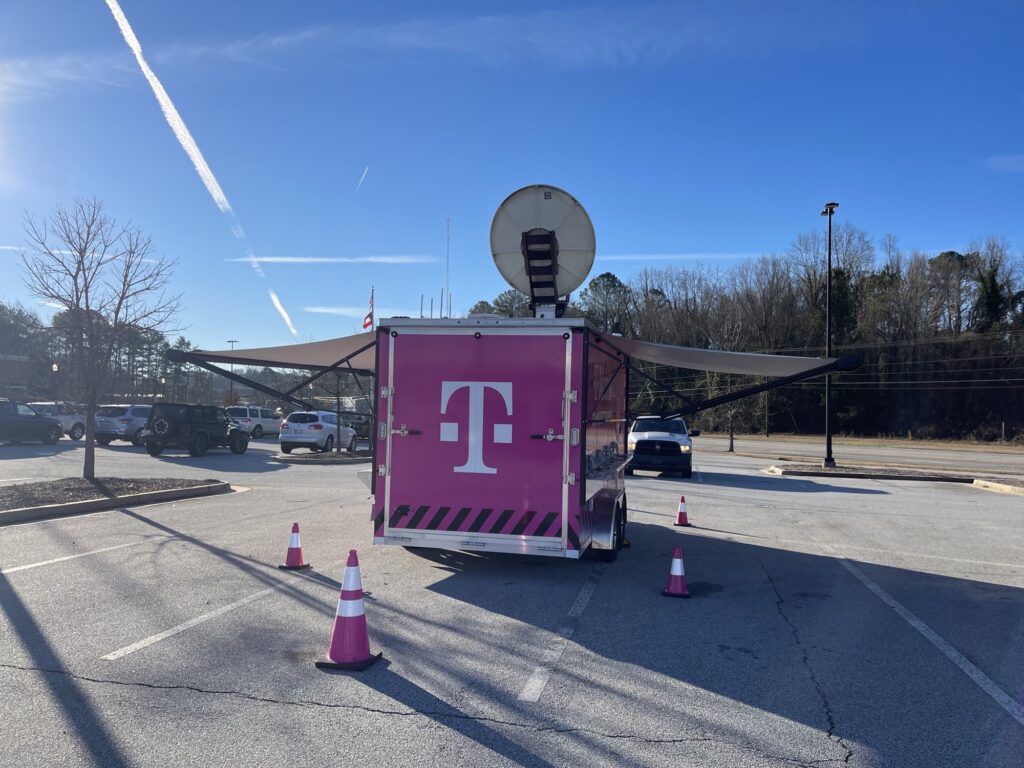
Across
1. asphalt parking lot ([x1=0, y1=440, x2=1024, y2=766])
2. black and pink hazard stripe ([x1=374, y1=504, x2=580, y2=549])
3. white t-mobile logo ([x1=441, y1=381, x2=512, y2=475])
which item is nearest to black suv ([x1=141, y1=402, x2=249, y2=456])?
asphalt parking lot ([x1=0, y1=440, x2=1024, y2=766])

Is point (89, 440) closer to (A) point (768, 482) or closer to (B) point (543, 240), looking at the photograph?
(B) point (543, 240)

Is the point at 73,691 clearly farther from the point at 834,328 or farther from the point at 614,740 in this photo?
the point at 834,328

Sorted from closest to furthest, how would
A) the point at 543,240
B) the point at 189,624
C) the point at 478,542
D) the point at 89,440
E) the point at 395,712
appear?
the point at 395,712
the point at 189,624
the point at 478,542
the point at 543,240
the point at 89,440

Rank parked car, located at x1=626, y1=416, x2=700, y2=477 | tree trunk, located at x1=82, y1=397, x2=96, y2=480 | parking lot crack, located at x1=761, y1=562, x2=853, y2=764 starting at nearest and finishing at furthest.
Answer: parking lot crack, located at x1=761, y1=562, x2=853, y2=764
tree trunk, located at x1=82, y1=397, x2=96, y2=480
parked car, located at x1=626, y1=416, x2=700, y2=477

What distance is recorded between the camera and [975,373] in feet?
205

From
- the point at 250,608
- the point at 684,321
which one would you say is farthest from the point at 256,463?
the point at 684,321

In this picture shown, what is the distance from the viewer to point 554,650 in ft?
19.0

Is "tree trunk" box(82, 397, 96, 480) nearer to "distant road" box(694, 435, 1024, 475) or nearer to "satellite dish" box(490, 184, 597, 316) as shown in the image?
"satellite dish" box(490, 184, 597, 316)

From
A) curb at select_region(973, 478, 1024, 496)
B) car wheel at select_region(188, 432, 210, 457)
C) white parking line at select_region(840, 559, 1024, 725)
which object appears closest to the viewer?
white parking line at select_region(840, 559, 1024, 725)

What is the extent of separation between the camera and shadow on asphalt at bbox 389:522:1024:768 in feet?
14.7

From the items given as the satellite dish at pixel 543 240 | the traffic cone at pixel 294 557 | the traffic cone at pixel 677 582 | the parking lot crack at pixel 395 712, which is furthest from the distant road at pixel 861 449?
the parking lot crack at pixel 395 712

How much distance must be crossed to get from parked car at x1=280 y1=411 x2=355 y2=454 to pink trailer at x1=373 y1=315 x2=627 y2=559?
21.4 metres

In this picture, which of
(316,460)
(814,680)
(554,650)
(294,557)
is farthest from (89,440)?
(814,680)

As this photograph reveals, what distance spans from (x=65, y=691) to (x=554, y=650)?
3238 mm
